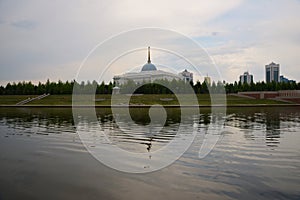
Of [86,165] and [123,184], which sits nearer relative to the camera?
[123,184]

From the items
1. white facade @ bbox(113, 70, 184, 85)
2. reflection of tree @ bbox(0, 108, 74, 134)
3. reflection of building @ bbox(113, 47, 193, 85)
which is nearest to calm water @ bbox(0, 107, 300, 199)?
reflection of tree @ bbox(0, 108, 74, 134)

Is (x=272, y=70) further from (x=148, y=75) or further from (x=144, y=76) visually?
(x=144, y=76)

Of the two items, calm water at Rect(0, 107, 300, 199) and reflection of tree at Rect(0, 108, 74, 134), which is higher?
reflection of tree at Rect(0, 108, 74, 134)

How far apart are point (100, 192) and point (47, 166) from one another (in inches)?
104

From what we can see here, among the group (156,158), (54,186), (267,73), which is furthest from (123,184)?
(267,73)

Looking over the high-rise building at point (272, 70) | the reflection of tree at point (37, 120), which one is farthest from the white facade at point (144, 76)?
the high-rise building at point (272, 70)

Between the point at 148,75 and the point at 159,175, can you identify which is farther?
the point at 148,75

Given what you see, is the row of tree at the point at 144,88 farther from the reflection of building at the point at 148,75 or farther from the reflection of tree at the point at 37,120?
the reflection of tree at the point at 37,120

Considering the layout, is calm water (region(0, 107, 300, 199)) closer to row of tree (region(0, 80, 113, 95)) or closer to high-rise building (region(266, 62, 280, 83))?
row of tree (region(0, 80, 113, 95))

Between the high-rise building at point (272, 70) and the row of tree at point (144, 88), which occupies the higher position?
the high-rise building at point (272, 70)

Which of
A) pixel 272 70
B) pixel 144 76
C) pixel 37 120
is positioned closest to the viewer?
pixel 37 120

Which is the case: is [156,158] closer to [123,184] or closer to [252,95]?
[123,184]

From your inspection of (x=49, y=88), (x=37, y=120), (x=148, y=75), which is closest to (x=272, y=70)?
(x=148, y=75)

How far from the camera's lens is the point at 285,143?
10.7m
